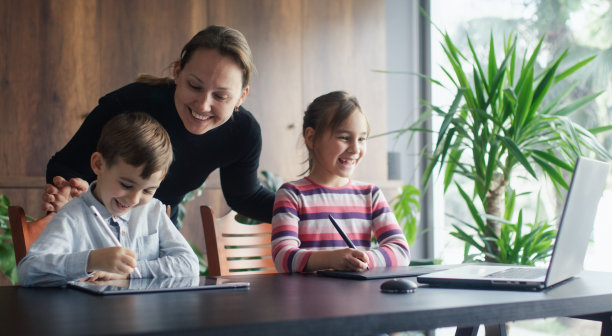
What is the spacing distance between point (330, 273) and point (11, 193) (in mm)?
2082

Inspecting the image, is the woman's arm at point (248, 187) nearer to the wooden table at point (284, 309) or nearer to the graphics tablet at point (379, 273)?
the graphics tablet at point (379, 273)

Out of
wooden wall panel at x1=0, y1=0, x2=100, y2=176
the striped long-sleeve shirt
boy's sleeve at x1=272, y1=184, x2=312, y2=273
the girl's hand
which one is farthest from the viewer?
wooden wall panel at x1=0, y1=0, x2=100, y2=176

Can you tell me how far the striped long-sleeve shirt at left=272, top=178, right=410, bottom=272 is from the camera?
1605 mm

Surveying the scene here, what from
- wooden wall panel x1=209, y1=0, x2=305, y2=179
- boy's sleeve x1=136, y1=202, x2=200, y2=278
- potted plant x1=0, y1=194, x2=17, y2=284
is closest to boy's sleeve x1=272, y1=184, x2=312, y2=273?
boy's sleeve x1=136, y1=202, x2=200, y2=278

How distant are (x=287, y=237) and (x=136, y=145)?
472mm

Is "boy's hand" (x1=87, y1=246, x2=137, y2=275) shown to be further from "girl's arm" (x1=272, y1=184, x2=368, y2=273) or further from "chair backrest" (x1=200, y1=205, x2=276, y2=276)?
"chair backrest" (x1=200, y1=205, x2=276, y2=276)

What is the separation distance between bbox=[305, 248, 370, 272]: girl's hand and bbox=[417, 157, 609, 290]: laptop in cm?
20

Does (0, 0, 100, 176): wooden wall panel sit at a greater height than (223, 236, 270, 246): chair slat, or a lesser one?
greater

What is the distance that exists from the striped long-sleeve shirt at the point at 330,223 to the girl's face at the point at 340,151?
4 centimetres

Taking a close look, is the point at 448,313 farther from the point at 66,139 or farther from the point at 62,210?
the point at 66,139

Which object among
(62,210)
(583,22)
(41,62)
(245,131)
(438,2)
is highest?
(438,2)

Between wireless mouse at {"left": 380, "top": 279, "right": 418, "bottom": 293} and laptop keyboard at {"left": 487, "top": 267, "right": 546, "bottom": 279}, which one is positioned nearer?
wireless mouse at {"left": 380, "top": 279, "right": 418, "bottom": 293}

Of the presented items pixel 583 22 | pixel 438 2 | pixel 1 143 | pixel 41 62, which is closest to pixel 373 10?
pixel 438 2

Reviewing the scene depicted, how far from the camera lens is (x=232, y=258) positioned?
6.22 feet
